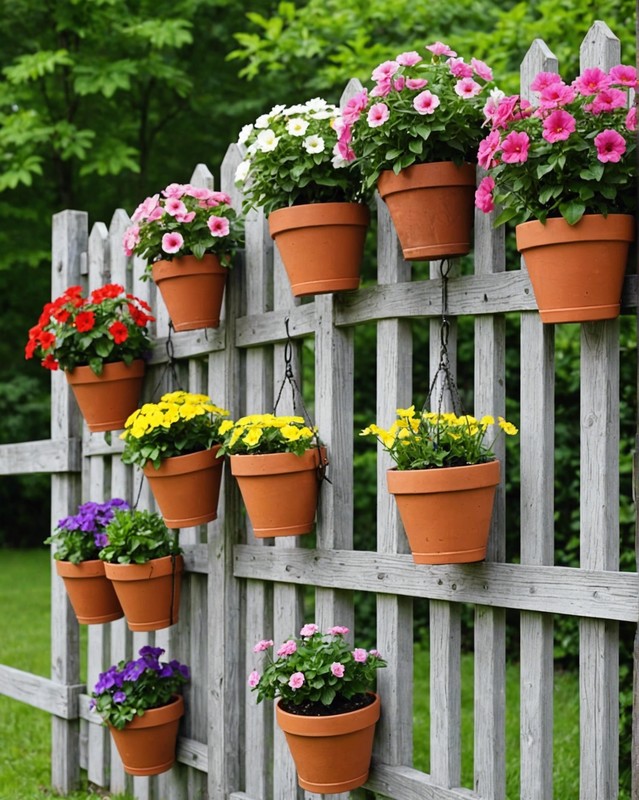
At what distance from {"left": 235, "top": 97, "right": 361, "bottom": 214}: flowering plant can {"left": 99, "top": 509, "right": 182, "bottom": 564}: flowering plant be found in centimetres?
118

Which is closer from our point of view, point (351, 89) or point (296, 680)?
point (296, 680)

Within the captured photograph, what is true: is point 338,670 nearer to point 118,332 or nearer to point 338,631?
point 338,631

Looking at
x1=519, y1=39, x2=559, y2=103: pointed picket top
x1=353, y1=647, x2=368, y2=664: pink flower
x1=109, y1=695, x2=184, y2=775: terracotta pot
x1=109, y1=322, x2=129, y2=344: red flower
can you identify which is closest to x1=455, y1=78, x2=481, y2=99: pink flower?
x1=519, y1=39, x2=559, y2=103: pointed picket top

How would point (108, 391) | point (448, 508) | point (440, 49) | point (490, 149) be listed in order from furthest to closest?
point (108, 391)
point (440, 49)
point (448, 508)
point (490, 149)

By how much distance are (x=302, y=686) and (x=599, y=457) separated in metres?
0.99

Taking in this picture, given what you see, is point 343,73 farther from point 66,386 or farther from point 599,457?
point 599,457

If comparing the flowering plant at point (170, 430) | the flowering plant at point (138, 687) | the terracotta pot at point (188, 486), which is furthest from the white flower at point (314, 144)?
the flowering plant at point (138, 687)

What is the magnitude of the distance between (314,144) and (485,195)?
562 mm

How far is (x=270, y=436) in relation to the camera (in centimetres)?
277

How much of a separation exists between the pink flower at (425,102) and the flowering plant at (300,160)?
1.03ft

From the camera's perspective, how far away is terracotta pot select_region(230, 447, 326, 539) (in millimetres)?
2736

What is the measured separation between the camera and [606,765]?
221 centimetres

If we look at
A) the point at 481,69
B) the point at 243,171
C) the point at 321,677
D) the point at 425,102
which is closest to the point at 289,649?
the point at 321,677

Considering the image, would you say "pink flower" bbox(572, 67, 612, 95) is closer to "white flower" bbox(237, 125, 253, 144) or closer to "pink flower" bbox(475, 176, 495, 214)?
"pink flower" bbox(475, 176, 495, 214)
